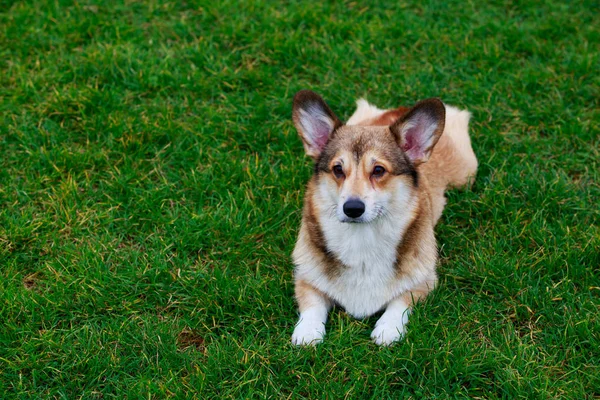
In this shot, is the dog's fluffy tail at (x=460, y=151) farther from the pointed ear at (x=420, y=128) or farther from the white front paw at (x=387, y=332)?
the white front paw at (x=387, y=332)

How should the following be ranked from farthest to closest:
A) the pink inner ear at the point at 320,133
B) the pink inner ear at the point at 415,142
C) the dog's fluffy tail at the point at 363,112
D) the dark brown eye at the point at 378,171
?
the dog's fluffy tail at the point at 363,112 → the pink inner ear at the point at 320,133 → the pink inner ear at the point at 415,142 → the dark brown eye at the point at 378,171

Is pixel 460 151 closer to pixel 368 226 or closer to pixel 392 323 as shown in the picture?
pixel 368 226

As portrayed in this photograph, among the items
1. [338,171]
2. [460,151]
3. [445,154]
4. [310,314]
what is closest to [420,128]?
[338,171]

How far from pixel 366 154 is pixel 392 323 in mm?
941

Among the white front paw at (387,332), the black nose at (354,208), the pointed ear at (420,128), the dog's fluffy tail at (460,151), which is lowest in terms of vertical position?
the white front paw at (387,332)

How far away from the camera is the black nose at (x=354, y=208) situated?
3785mm

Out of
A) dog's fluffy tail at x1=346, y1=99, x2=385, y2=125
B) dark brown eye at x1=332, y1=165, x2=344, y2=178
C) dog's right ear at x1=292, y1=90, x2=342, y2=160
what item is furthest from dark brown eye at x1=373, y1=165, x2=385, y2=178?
dog's fluffy tail at x1=346, y1=99, x2=385, y2=125

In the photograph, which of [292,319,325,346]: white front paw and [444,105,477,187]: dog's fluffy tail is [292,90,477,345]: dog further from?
[444,105,477,187]: dog's fluffy tail

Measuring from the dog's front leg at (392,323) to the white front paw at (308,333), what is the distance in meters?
0.29

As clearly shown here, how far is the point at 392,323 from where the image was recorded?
397cm

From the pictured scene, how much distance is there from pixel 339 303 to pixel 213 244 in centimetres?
101

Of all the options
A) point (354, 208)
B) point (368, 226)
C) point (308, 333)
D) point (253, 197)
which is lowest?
point (253, 197)

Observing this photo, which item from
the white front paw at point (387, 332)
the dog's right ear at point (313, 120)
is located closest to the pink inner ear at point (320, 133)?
the dog's right ear at point (313, 120)

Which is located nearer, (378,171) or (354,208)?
(354,208)
